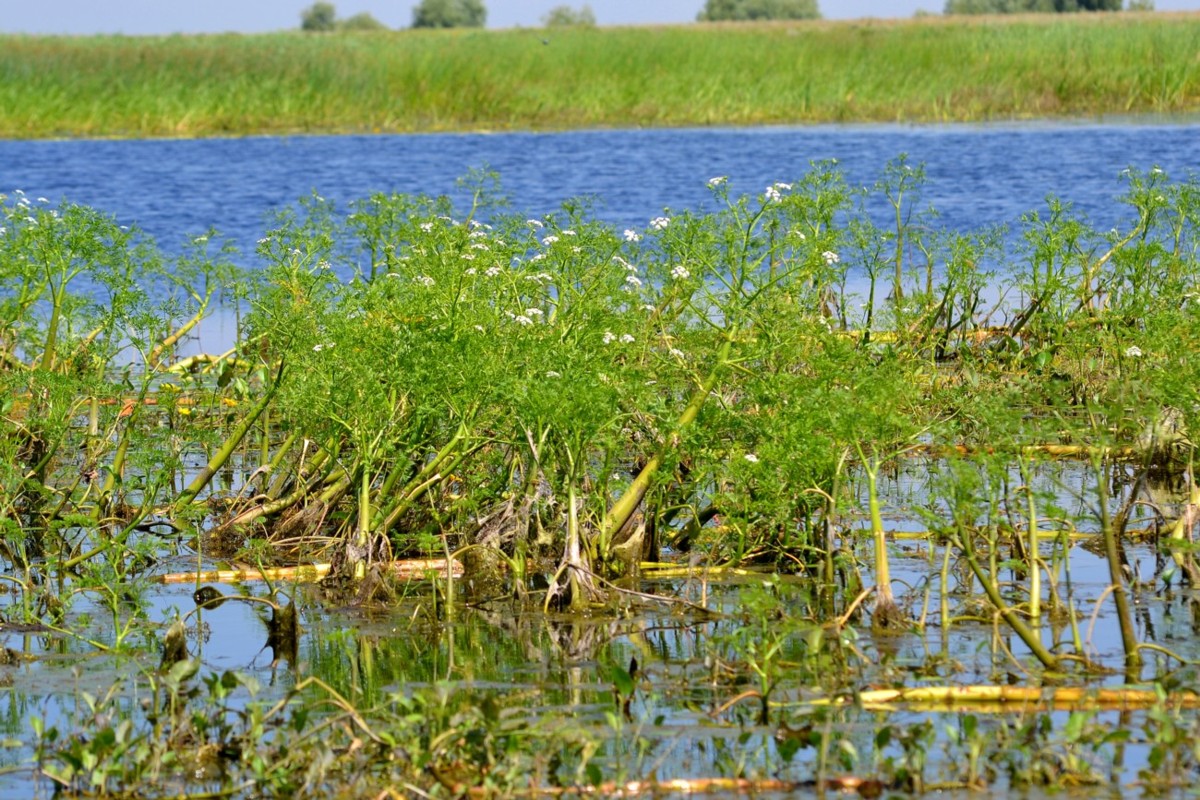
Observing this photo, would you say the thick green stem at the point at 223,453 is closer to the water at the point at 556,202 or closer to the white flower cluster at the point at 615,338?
the water at the point at 556,202

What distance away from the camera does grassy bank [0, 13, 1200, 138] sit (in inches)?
1340

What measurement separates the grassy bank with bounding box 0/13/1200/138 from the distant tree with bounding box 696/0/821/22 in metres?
43.4

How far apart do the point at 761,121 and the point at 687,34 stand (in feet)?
25.3

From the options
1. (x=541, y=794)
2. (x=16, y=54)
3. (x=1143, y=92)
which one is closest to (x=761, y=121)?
(x=1143, y=92)

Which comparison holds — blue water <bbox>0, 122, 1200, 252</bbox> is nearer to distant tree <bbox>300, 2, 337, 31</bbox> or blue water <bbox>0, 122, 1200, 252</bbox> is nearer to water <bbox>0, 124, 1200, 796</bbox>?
water <bbox>0, 124, 1200, 796</bbox>

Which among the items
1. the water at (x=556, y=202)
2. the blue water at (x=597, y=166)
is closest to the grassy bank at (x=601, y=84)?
the blue water at (x=597, y=166)

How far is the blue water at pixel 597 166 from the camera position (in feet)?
68.4

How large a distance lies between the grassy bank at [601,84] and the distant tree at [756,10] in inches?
1710

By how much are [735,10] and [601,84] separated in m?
47.7

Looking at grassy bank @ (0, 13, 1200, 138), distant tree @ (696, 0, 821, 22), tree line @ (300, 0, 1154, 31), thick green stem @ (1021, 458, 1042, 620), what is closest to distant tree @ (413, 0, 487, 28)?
tree line @ (300, 0, 1154, 31)

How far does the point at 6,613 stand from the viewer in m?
6.30

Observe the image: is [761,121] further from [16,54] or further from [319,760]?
[319,760]

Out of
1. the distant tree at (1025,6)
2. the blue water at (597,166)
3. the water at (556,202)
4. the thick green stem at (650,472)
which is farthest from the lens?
the distant tree at (1025,6)

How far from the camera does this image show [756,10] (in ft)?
271
